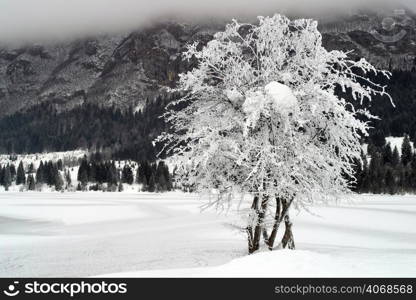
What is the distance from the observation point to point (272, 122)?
21.3m

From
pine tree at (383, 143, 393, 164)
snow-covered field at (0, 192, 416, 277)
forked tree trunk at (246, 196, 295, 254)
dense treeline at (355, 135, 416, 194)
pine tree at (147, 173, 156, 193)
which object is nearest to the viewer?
snow-covered field at (0, 192, 416, 277)

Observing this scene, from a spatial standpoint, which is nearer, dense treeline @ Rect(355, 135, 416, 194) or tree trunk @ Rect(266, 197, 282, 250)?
tree trunk @ Rect(266, 197, 282, 250)

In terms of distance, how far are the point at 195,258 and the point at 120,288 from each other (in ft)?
54.2

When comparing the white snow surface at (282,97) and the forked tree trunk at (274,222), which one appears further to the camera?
the forked tree trunk at (274,222)

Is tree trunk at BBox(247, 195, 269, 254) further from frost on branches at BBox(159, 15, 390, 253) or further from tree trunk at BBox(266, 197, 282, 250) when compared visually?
tree trunk at BBox(266, 197, 282, 250)

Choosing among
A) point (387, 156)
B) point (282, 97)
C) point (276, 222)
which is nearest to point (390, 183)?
point (387, 156)

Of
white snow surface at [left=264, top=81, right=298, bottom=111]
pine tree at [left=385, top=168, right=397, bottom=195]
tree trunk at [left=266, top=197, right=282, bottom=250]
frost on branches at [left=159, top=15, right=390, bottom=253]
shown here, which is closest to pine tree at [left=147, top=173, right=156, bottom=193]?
pine tree at [left=385, top=168, right=397, bottom=195]

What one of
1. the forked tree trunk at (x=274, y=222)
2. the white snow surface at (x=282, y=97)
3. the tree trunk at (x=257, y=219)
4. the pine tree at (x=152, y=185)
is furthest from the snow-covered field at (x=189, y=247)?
the pine tree at (x=152, y=185)

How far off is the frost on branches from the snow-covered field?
123 inches

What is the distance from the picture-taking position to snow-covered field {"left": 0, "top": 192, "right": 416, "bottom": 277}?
634 inches

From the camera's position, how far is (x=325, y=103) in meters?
20.8

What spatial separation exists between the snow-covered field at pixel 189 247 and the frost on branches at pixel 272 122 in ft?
10.2

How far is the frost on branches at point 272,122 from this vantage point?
2062 cm

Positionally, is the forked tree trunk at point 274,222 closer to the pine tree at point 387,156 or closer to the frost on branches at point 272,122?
the frost on branches at point 272,122
